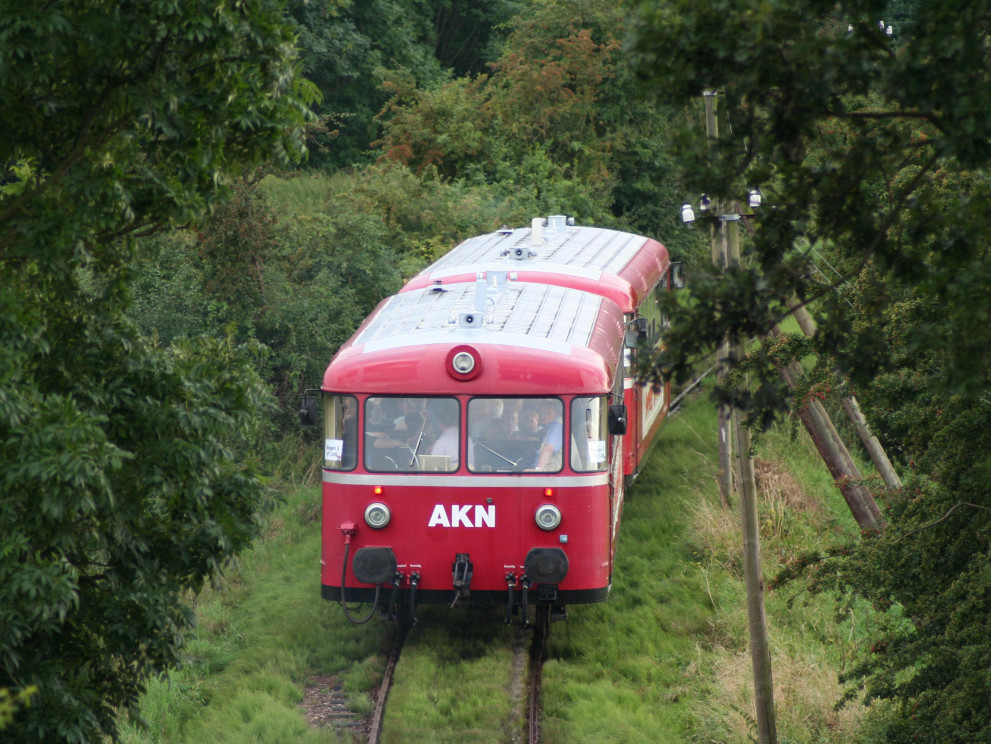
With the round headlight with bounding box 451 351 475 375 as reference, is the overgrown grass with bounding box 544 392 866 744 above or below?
below

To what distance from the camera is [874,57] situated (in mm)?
4945

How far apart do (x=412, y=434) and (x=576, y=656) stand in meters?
2.68

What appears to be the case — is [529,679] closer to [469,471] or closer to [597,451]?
[469,471]

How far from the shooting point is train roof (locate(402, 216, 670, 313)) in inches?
501

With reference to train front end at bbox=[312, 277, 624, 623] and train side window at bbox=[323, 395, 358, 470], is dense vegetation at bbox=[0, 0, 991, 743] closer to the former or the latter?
train front end at bbox=[312, 277, 624, 623]

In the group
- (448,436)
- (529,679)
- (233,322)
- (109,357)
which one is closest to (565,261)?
(448,436)

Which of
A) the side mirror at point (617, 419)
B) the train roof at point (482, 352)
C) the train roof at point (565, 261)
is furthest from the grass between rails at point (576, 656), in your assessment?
the train roof at point (565, 261)

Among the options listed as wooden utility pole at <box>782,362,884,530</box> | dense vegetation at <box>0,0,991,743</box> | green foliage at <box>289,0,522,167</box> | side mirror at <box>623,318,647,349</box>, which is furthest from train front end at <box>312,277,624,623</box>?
green foliage at <box>289,0,522,167</box>

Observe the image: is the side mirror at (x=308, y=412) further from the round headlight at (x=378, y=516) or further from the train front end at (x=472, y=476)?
the round headlight at (x=378, y=516)

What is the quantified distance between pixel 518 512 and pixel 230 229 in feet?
31.6

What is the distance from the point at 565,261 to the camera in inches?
535

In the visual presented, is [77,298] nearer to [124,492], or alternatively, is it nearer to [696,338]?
[124,492]

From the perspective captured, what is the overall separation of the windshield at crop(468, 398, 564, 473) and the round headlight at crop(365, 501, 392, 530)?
0.83 m

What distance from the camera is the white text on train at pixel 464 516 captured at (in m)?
9.90
